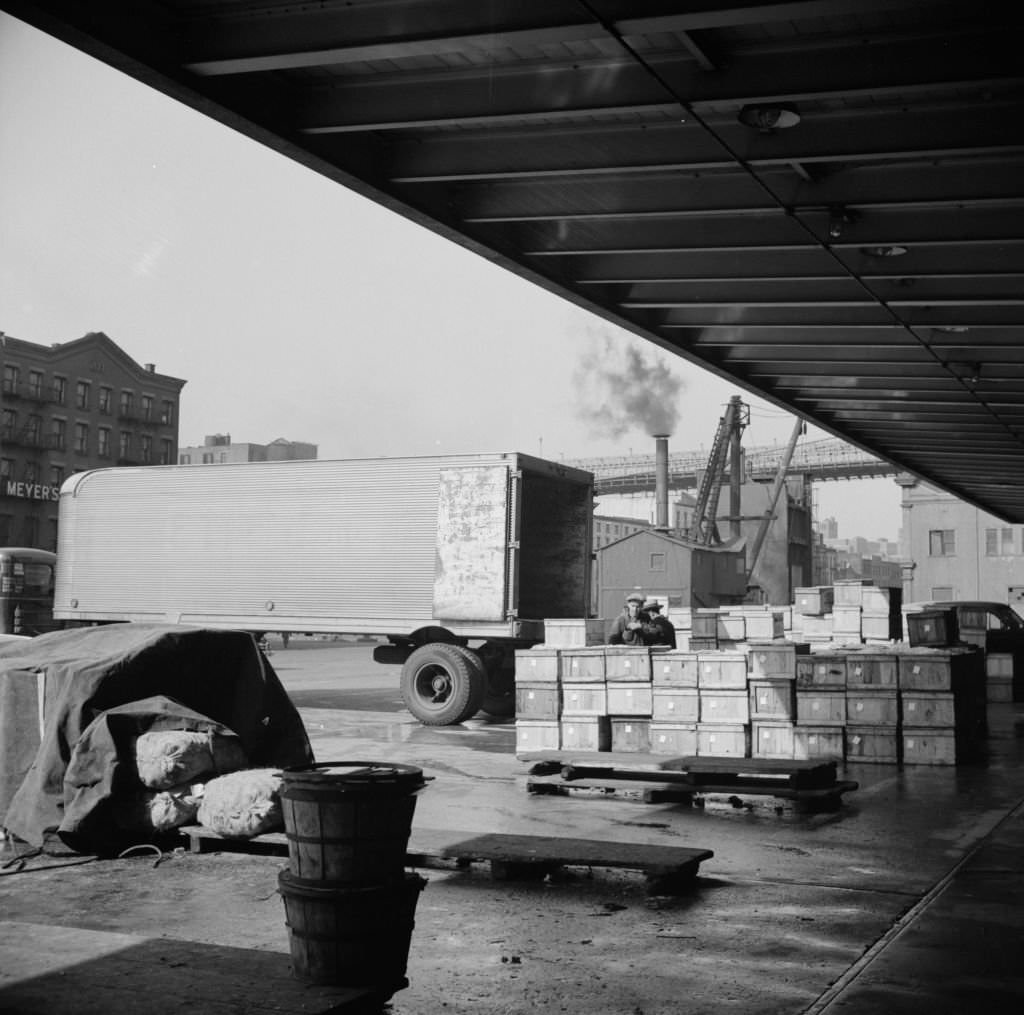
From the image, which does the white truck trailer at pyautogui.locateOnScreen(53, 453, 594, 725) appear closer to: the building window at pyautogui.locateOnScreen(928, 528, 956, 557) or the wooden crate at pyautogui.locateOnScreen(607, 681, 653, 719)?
the wooden crate at pyautogui.locateOnScreen(607, 681, 653, 719)

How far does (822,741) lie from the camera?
14219 millimetres

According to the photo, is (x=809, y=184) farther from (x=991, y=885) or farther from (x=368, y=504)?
(x=368, y=504)

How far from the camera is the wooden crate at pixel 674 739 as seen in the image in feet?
44.4

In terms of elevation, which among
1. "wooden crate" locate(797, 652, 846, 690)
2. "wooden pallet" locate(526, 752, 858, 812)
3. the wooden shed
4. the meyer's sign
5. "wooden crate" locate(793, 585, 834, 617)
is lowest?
"wooden pallet" locate(526, 752, 858, 812)

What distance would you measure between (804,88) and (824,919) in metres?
4.70

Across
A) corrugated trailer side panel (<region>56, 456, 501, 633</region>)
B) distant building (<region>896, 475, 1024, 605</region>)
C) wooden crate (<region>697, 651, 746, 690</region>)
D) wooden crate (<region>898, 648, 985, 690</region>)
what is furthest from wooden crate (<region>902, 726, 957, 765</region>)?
distant building (<region>896, 475, 1024, 605</region>)

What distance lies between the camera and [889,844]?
30.2 feet

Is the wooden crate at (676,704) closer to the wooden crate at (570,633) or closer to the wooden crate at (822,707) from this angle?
the wooden crate at (822,707)

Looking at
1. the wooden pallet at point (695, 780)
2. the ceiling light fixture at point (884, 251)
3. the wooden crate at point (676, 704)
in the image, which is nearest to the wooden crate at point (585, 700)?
the wooden crate at point (676, 704)

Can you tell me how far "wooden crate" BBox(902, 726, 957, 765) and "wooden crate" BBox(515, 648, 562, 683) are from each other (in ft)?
13.5

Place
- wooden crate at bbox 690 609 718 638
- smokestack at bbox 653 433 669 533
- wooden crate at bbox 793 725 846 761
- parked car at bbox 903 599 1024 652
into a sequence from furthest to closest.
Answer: smokestack at bbox 653 433 669 533 < parked car at bbox 903 599 1024 652 < wooden crate at bbox 690 609 718 638 < wooden crate at bbox 793 725 846 761

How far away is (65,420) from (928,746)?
61492mm

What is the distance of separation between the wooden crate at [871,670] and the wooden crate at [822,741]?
629 mm

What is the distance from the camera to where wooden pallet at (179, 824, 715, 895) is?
7605 mm
